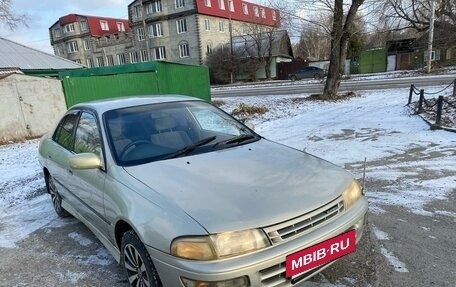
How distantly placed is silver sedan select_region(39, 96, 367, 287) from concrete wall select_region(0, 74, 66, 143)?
30.3 feet

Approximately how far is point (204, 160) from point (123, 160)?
2.28 ft

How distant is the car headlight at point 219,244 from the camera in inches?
85.5

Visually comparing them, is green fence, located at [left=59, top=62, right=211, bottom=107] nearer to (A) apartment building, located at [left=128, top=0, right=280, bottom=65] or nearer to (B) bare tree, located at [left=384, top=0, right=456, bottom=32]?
(B) bare tree, located at [left=384, top=0, right=456, bottom=32]

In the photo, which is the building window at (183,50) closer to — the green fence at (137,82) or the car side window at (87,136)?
the green fence at (137,82)

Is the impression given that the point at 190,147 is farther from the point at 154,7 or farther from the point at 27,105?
the point at 154,7

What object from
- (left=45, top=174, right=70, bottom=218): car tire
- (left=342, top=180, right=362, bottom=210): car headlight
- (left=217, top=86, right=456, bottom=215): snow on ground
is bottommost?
(left=217, top=86, right=456, bottom=215): snow on ground

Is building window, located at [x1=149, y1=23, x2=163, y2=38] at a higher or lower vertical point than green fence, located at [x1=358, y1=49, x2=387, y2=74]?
higher

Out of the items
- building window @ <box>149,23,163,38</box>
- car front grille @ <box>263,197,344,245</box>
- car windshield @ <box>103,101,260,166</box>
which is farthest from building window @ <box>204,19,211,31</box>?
car front grille @ <box>263,197,344,245</box>

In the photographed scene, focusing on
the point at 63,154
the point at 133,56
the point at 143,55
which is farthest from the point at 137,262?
the point at 133,56

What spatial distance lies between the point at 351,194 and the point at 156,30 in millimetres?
50122

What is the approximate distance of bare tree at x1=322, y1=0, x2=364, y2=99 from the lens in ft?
51.2

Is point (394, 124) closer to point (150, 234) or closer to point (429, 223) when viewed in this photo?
point (429, 223)

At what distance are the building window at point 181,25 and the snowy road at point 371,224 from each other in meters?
41.5

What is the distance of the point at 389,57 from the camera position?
38.3 m
